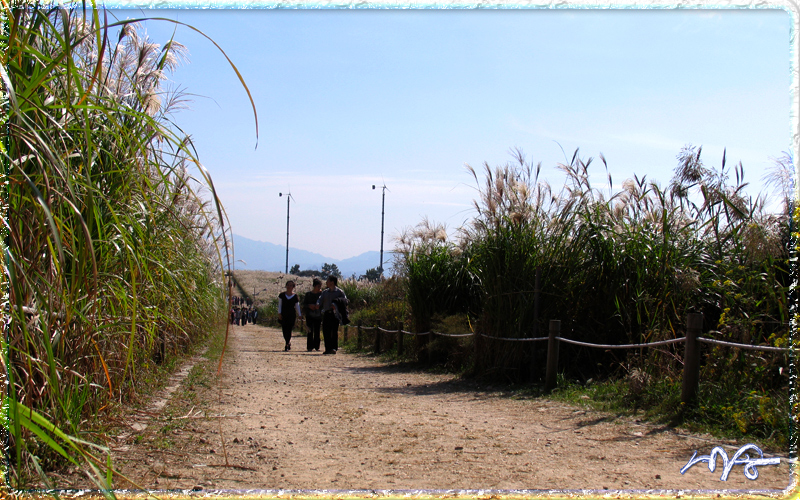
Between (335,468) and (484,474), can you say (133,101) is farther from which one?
(484,474)

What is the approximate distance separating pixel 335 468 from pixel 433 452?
2.18ft

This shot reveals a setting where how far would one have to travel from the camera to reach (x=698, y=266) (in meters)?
6.11

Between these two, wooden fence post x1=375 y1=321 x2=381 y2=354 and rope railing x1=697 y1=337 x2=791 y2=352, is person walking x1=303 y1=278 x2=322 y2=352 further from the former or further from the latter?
rope railing x1=697 y1=337 x2=791 y2=352

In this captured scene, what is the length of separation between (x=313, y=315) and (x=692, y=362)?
847 cm

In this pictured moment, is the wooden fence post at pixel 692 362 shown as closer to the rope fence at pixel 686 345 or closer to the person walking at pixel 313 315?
the rope fence at pixel 686 345

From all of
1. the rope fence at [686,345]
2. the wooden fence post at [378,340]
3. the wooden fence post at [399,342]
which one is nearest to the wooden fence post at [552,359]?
the rope fence at [686,345]

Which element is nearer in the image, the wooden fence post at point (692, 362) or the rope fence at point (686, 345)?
the rope fence at point (686, 345)

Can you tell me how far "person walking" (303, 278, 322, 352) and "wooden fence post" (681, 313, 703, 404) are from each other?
823 centimetres

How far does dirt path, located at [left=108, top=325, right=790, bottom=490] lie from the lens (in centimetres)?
296

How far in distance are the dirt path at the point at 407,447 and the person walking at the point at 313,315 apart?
5.97m

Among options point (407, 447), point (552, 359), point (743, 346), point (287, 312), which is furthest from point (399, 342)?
point (743, 346)

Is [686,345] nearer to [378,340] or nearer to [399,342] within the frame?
[399,342]

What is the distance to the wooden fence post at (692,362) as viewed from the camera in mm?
4598

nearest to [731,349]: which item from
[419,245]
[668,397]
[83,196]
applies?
[668,397]
